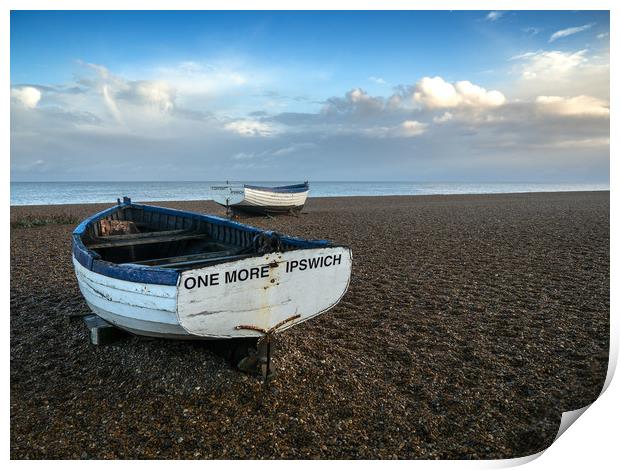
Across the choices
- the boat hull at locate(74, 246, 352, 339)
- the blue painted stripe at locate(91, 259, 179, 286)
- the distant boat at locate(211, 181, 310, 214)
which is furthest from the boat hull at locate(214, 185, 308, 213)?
the boat hull at locate(74, 246, 352, 339)

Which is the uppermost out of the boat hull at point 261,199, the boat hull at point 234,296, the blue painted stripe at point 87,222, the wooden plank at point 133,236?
the boat hull at point 261,199

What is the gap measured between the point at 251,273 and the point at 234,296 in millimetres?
278

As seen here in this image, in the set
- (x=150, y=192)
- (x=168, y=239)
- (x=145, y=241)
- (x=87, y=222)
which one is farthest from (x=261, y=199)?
(x=150, y=192)

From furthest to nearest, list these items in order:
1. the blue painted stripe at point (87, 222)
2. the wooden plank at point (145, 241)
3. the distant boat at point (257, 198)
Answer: the distant boat at point (257, 198) < the wooden plank at point (145, 241) < the blue painted stripe at point (87, 222)

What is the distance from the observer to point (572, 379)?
4770 millimetres

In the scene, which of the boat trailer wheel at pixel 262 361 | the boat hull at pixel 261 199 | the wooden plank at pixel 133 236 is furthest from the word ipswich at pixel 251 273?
the boat hull at pixel 261 199

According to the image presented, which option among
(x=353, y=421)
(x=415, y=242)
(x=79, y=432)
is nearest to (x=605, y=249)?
(x=415, y=242)

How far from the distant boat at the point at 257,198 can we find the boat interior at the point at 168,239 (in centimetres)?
1045

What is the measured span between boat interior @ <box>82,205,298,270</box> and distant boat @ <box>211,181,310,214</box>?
34.3 ft

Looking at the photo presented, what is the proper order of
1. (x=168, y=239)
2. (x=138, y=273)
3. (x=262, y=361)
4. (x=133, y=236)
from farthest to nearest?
(x=133, y=236) < (x=168, y=239) < (x=262, y=361) < (x=138, y=273)

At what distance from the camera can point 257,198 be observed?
20750 millimetres

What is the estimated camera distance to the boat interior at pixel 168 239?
6219mm

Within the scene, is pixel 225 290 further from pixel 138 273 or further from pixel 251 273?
pixel 138 273

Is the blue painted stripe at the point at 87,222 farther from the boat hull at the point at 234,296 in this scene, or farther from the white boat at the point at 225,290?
the boat hull at the point at 234,296
